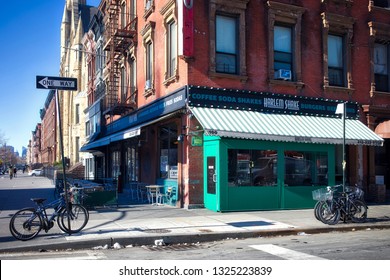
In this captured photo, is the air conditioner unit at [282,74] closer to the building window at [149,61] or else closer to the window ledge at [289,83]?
the window ledge at [289,83]

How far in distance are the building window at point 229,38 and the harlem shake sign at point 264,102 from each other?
0.70 meters

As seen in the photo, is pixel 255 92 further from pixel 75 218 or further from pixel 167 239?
pixel 75 218

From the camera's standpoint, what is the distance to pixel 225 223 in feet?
38.9

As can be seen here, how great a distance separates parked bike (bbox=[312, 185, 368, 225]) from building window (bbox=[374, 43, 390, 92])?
8.46 m

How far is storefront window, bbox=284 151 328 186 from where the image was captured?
15.7m

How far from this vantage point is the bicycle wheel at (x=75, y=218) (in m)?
10.3

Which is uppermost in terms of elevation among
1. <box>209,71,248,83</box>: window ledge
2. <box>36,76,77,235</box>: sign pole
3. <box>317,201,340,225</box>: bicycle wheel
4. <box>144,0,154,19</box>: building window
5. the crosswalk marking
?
<box>144,0,154,19</box>: building window

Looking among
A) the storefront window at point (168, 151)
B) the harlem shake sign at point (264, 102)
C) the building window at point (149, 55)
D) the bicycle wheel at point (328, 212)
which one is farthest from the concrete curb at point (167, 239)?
the building window at point (149, 55)

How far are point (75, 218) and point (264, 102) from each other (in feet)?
28.1

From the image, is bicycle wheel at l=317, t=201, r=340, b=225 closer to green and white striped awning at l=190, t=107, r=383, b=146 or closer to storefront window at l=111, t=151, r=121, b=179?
green and white striped awning at l=190, t=107, r=383, b=146

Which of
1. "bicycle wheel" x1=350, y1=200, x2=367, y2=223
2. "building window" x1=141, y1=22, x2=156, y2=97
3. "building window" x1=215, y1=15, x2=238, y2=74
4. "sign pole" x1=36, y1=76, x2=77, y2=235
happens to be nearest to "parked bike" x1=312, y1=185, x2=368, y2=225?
"bicycle wheel" x1=350, y1=200, x2=367, y2=223

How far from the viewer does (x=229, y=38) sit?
15.8m

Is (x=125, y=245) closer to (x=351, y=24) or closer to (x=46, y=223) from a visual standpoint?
(x=46, y=223)

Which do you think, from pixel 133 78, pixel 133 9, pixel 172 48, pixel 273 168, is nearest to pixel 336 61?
pixel 273 168
